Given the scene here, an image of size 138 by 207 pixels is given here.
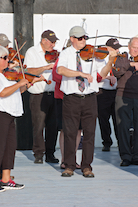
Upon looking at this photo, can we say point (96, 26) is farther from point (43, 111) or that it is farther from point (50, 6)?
point (43, 111)

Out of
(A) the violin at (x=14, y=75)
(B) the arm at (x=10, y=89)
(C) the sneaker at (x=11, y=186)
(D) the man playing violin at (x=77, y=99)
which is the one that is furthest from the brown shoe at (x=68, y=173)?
(B) the arm at (x=10, y=89)

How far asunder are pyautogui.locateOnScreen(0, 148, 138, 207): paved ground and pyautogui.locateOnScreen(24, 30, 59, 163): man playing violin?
267mm

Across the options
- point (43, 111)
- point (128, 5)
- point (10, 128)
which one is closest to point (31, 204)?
point (10, 128)

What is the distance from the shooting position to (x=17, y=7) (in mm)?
6219

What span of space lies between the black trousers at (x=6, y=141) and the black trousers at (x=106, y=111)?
255 centimetres

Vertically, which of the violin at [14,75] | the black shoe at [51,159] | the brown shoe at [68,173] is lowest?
the black shoe at [51,159]

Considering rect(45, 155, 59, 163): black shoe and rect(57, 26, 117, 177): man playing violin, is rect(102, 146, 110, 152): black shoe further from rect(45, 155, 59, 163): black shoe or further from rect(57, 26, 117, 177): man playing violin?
rect(57, 26, 117, 177): man playing violin

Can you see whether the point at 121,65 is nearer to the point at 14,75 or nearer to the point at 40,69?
the point at 40,69

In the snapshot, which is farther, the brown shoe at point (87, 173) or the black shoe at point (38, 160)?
the black shoe at point (38, 160)

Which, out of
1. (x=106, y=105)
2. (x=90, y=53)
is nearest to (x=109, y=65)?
(x=90, y=53)

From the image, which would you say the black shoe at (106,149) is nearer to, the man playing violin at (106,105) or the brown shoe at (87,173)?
the man playing violin at (106,105)

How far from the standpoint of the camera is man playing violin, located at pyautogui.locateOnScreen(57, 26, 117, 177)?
4.29 metres

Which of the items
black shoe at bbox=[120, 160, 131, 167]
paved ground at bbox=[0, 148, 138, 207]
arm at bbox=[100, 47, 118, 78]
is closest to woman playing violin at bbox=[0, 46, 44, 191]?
paved ground at bbox=[0, 148, 138, 207]

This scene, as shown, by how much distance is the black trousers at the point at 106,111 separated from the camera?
6116 mm
